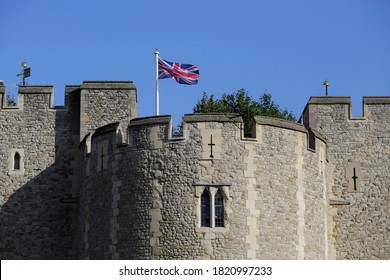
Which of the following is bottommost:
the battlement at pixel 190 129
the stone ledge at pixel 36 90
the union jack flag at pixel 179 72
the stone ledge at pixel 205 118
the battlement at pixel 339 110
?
the battlement at pixel 190 129

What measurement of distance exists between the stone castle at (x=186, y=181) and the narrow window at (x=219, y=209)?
0.03m

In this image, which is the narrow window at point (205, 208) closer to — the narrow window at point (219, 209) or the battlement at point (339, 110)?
the narrow window at point (219, 209)

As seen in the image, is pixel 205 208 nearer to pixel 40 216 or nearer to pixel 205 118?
pixel 205 118

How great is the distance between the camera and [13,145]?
4225 centimetres

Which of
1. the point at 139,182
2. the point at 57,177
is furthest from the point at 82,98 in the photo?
the point at 139,182

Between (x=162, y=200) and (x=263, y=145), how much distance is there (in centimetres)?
350

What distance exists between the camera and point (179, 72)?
42031 millimetres

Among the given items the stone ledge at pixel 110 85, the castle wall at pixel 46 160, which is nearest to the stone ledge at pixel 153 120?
the castle wall at pixel 46 160

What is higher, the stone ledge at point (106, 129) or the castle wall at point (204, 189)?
the stone ledge at point (106, 129)

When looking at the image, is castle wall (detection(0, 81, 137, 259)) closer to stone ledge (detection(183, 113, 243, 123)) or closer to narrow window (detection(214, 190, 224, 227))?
stone ledge (detection(183, 113, 243, 123))

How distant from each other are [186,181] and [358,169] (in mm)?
7658

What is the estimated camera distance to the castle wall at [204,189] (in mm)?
36688
